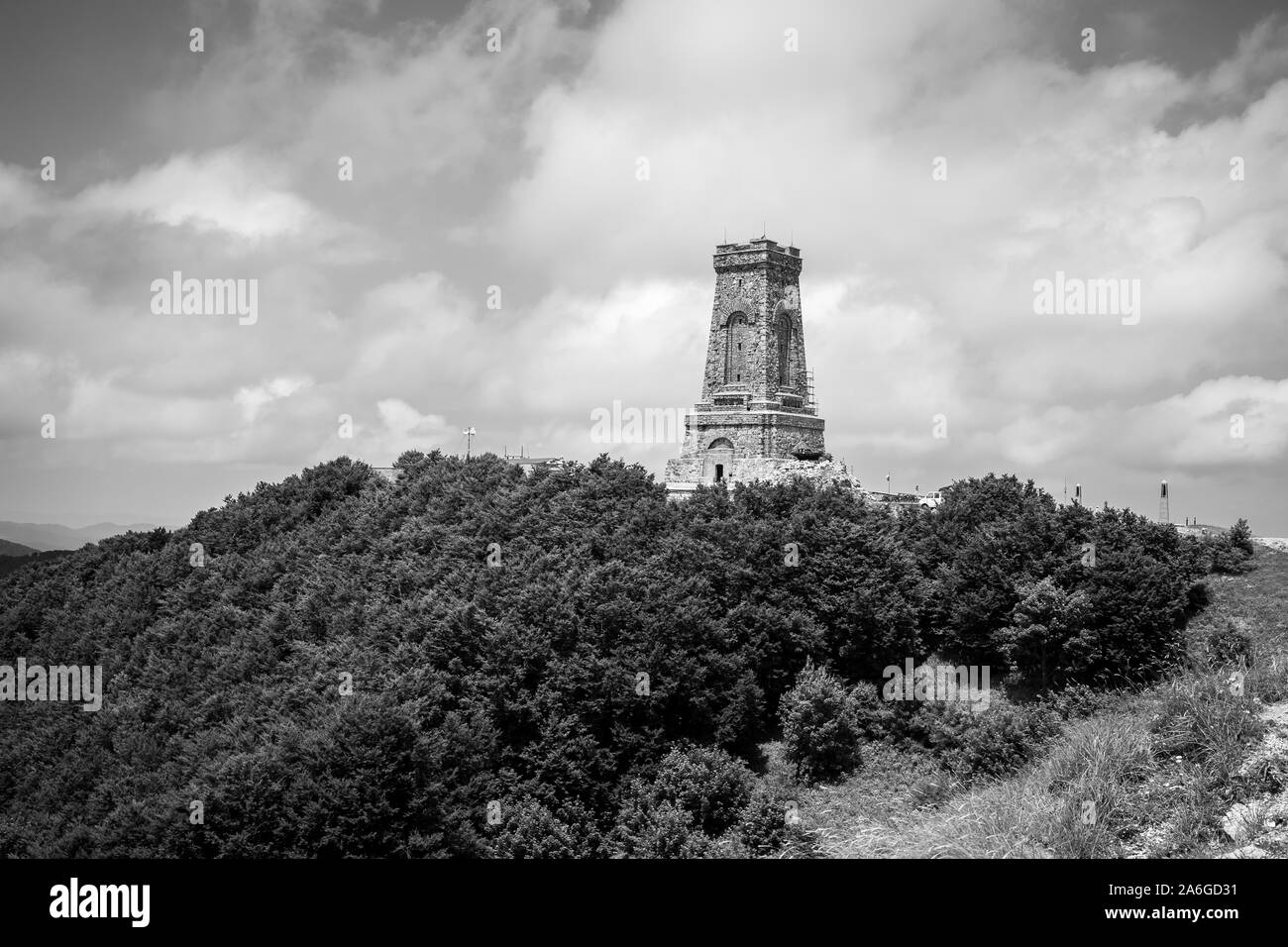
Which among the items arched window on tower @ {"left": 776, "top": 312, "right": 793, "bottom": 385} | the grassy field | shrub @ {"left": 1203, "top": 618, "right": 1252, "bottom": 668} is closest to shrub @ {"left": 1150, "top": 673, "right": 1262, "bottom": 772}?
the grassy field

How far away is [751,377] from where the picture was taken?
63.2 m

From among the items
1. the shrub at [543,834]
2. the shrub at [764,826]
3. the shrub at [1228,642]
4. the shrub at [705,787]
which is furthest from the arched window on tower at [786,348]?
the shrub at [543,834]

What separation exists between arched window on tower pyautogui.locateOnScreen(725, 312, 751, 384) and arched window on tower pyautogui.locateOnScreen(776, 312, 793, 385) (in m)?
2.38

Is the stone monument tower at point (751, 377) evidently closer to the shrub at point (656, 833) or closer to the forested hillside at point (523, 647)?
the forested hillside at point (523, 647)

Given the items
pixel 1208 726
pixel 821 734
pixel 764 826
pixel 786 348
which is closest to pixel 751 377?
pixel 786 348

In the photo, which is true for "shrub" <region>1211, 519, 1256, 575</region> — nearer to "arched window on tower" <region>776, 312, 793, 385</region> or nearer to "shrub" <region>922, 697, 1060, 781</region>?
"shrub" <region>922, 697, 1060, 781</region>

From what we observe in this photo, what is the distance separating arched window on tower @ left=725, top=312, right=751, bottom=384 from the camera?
63625mm

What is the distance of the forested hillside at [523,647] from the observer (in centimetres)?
2475

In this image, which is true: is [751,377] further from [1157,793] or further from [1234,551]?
[1157,793]

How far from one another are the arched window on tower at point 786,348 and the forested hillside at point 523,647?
15428 mm

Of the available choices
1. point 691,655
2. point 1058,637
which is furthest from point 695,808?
point 1058,637
